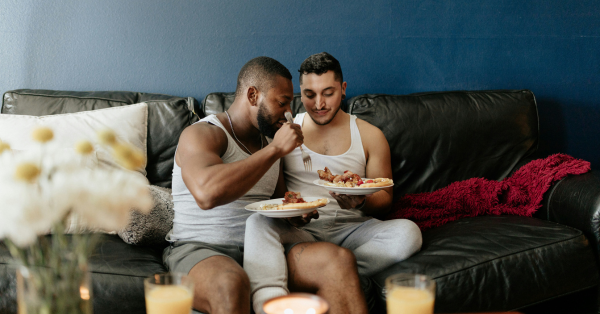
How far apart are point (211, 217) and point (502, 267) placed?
1.04 m

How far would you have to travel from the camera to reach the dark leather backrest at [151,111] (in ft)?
6.82

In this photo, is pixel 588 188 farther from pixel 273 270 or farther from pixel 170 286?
pixel 170 286

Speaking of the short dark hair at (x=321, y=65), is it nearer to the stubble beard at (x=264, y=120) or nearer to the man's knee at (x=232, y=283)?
the stubble beard at (x=264, y=120)

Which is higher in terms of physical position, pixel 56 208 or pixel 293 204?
pixel 56 208

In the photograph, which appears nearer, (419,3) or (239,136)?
(239,136)

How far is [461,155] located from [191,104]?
140 centimetres

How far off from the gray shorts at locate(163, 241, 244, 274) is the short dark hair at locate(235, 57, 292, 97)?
61cm

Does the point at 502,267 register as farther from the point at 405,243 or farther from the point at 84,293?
the point at 84,293

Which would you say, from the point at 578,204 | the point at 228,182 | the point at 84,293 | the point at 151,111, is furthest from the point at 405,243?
the point at 151,111

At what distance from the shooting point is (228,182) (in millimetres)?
1348

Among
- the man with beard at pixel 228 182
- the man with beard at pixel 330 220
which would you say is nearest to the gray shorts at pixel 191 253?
the man with beard at pixel 228 182

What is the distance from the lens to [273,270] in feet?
4.30

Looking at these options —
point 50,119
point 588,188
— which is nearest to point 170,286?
point 50,119

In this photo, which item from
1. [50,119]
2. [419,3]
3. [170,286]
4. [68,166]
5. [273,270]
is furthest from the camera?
[419,3]
